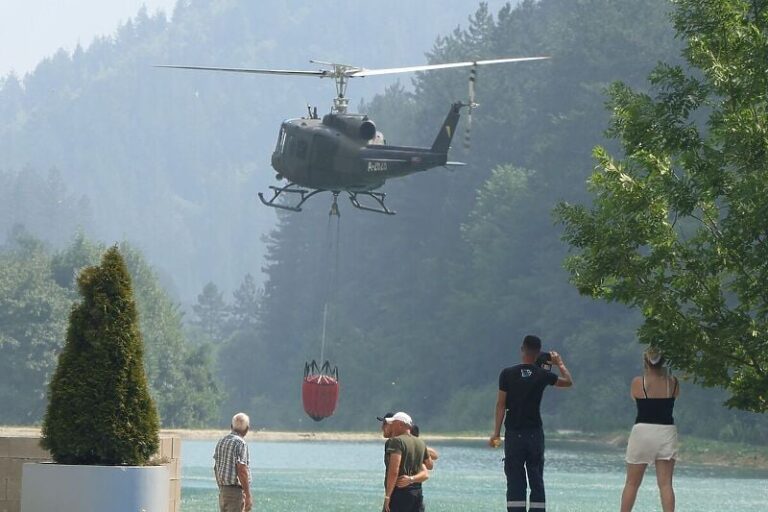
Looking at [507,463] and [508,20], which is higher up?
[508,20]

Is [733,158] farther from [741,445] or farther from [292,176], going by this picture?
[741,445]

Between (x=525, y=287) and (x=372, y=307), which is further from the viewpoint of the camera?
(x=372, y=307)

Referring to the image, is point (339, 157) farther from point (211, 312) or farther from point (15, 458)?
point (211, 312)

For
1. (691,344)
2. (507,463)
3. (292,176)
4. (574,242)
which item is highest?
(292,176)

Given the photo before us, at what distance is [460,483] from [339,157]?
10.3 metres

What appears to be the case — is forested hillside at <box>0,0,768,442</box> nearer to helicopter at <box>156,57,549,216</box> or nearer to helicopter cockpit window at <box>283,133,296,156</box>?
helicopter at <box>156,57,549,216</box>

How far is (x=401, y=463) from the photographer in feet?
36.0

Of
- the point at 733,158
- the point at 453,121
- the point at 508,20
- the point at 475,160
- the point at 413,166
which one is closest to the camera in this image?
the point at 733,158

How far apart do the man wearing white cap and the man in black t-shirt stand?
0.64m

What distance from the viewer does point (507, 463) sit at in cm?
1161

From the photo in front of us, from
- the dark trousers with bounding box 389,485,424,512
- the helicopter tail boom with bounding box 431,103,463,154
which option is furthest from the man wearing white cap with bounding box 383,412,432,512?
the helicopter tail boom with bounding box 431,103,463,154

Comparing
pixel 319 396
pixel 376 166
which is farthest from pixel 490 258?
pixel 376 166

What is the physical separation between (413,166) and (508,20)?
2611 inches

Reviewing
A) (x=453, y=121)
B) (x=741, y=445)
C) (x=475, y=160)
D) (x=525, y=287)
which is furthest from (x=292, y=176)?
(x=475, y=160)
